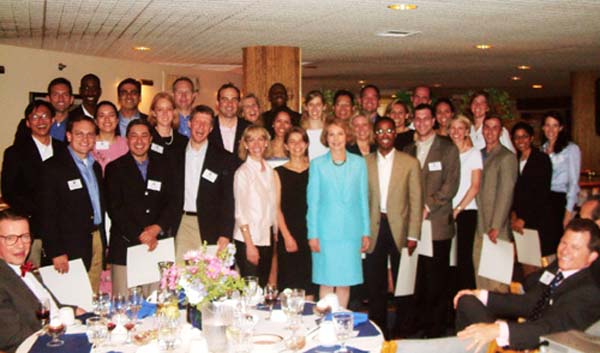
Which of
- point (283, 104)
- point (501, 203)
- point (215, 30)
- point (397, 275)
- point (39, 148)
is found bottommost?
point (397, 275)

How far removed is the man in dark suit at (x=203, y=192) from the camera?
17.5 ft

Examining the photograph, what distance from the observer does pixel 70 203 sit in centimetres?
495

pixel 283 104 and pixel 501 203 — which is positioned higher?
pixel 283 104

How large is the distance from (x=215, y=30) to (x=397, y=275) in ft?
10.3

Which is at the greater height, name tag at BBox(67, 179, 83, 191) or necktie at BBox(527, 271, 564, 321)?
name tag at BBox(67, 179, 83, 191)

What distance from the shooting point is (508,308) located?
12.2 feet

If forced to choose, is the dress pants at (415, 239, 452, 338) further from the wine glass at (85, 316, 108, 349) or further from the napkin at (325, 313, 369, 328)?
the wine glass at (85, 316, 108, 349)

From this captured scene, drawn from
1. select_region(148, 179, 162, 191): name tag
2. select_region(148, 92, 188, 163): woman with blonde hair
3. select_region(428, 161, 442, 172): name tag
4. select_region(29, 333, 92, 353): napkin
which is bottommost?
select_region(29, 333, 92, 353): napkin

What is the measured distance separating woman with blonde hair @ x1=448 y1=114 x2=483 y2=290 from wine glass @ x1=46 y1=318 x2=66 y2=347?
3943 millimetres

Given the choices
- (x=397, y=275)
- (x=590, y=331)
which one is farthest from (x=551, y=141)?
(x=590, y=331)

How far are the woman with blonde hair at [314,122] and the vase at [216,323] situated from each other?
3133mm

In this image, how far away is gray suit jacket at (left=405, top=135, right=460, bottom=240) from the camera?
19.1 feet

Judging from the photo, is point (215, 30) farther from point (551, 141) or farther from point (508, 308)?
point (508, 308)

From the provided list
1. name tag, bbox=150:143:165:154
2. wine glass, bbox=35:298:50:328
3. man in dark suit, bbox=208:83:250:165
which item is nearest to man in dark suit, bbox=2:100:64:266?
name tag, bbox=150:143:165:154
